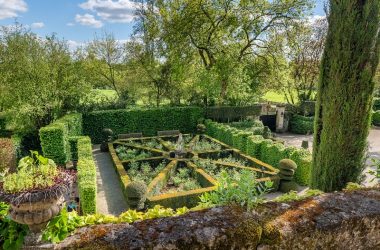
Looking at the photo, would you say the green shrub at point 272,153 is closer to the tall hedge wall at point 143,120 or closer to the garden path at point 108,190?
the garden path at point 108,190

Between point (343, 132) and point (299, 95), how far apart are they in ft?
66.3

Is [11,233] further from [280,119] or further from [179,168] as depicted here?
[280,119]

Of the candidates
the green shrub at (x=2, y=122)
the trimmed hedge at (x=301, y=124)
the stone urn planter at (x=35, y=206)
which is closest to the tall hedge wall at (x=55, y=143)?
the green shrub at (x=2, y=122)

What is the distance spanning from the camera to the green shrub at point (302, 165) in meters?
11.0

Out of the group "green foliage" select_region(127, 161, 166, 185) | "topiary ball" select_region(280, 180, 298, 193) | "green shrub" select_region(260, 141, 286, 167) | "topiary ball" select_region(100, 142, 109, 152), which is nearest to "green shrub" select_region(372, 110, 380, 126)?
"green shrub" select_region(260, 141, 286, 167)

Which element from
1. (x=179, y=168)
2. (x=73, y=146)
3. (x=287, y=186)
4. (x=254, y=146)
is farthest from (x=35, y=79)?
(x=287, y=186)

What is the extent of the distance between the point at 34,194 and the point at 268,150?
11.3m

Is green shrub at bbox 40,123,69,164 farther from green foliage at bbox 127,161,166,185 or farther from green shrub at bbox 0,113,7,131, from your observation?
green shrub at bbox 0,113,7,131

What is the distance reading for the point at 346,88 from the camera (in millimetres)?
6305

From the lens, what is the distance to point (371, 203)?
11.8 ft

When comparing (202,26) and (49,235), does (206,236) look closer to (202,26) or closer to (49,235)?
(49,235)

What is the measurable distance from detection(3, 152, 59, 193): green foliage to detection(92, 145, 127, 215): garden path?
622cm

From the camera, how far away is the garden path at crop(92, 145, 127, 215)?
31.0ft

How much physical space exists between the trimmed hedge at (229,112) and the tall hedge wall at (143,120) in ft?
2.62
